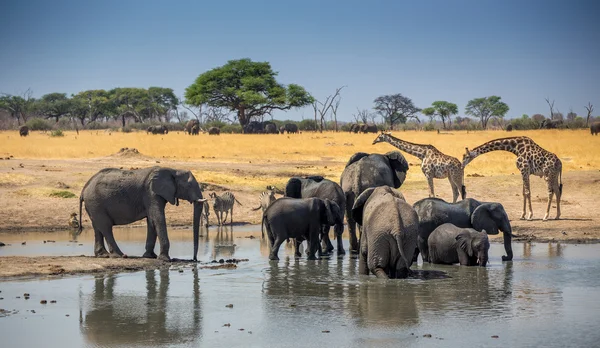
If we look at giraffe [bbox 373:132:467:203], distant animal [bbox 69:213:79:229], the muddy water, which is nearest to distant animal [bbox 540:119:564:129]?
giraffe [bbox 373:132:467:203]

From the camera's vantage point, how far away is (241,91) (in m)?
76.2

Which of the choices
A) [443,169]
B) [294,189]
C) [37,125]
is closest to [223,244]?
[294,189]

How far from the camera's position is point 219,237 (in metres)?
21.4

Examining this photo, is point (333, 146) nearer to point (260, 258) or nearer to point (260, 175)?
point (260, 175)

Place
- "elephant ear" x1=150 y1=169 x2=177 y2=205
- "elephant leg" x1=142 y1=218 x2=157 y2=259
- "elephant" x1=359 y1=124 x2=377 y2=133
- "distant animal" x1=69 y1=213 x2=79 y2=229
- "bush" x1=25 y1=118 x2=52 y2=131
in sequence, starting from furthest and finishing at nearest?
"bush" x1=25 y1=118 x2=52 y2=131 < "elephant" x1=359 y1=124 x2=377 y2=133 < "distant animal" x1=69 y1=213 x2=79 y2=229 < "elephant leg" x1=142 y1=218 x2=157 y2=259 < "elephant ear" x1=150 y1=169 x2=177 y2=205

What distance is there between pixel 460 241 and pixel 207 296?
5.12 metres

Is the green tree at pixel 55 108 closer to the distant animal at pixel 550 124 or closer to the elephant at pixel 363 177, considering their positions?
the distant animal at pixel 550 124

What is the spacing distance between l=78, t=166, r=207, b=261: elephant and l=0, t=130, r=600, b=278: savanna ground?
21.0 feet

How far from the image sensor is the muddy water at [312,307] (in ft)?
32.9

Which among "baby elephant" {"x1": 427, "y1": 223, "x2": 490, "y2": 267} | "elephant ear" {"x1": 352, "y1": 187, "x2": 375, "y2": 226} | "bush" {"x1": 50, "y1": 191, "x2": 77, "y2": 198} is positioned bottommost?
"baby elephant" {"x1": 427, "y1": 223, "x2": 490, "y2": 267}

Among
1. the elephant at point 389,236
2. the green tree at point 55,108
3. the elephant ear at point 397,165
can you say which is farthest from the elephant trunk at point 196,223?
the green tree at point 55,108

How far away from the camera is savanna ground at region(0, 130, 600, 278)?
76.0ft

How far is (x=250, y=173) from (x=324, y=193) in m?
14.4

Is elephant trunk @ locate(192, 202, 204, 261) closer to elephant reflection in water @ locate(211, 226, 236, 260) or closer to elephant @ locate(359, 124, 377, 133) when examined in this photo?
elephant reflection in water @ locate(211, 226, 236, 260)
